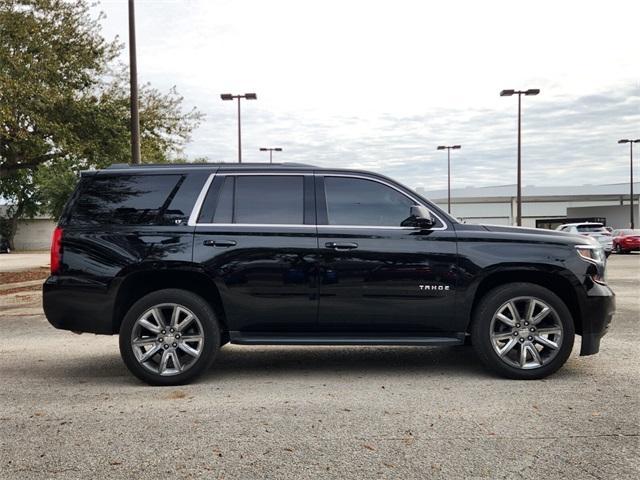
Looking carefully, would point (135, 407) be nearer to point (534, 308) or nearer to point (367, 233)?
point (367, 233)

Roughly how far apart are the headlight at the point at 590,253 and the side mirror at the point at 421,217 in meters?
1.39

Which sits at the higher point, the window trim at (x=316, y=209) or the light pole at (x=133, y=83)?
the light pole at (x=133, y=83)

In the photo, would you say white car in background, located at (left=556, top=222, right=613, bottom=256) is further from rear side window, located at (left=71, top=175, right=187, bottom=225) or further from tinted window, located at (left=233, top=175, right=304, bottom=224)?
rear side window, located at (left=71, top=175, right=187, bottom=225)

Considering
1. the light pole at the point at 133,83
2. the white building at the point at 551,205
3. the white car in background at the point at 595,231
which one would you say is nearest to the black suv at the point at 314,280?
the light pole at the point at 133,83

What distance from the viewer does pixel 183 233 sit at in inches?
220

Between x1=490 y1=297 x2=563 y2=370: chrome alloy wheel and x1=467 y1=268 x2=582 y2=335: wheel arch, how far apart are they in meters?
0.25

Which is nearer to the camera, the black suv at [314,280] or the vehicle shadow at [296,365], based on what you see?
the black suv at [314,280]

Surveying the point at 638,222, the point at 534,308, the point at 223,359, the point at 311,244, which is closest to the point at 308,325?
the point at 311,244

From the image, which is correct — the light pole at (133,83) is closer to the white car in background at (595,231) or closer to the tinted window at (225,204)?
the tinted window at (225,204)

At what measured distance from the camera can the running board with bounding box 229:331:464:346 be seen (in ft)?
18.1

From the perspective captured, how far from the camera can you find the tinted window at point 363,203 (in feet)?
18.7

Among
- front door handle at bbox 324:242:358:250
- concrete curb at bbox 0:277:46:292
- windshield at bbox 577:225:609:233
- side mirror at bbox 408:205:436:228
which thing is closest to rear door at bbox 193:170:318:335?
front door handle at bbox 324:242:358:250

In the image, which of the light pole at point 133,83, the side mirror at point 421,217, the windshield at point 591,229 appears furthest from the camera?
the windshield at point 591,229

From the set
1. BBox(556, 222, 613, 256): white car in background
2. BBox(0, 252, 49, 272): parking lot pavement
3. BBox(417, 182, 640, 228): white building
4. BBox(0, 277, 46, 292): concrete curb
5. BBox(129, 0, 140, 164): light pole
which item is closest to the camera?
BBox(129, 0, 140, 164): light pole
